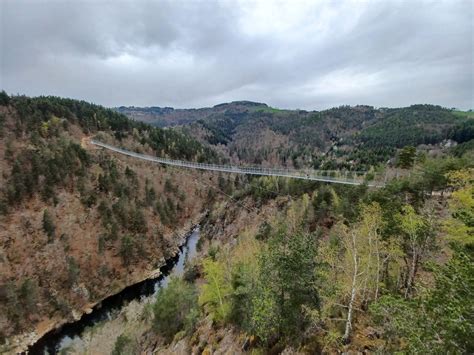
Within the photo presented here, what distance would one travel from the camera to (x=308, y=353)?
16000 millimetres

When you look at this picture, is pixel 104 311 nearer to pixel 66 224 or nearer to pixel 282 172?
pixel 66 224

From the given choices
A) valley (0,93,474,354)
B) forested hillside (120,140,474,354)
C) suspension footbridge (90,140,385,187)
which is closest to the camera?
forested hillside (120,140,474,354)

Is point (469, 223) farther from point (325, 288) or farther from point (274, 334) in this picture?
point (274, 334)

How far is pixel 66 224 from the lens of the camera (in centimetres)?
6575

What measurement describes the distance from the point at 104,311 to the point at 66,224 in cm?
2108

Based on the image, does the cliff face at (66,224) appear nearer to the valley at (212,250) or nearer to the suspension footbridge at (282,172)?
the valley at (212,250)

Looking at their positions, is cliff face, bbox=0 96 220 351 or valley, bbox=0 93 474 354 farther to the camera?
cliff face, bbox=0 96 220 351

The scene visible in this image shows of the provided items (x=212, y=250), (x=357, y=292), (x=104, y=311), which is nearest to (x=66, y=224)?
(x=104, y=311)

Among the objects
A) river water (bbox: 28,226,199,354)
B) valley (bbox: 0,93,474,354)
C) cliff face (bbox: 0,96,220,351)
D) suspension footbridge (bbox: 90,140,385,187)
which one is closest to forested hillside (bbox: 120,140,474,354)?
valley (bbox: 0,93,474,354)

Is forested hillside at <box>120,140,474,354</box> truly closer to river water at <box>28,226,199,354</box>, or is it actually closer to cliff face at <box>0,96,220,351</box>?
river water at <box>28,226,199,354</box>

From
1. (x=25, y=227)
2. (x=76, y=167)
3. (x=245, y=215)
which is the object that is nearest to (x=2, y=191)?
(x=25, y=227)

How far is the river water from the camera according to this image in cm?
4604

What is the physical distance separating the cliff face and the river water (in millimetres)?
1469

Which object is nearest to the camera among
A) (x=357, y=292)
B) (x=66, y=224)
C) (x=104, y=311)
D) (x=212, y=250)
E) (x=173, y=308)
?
(x=357, y=292)
